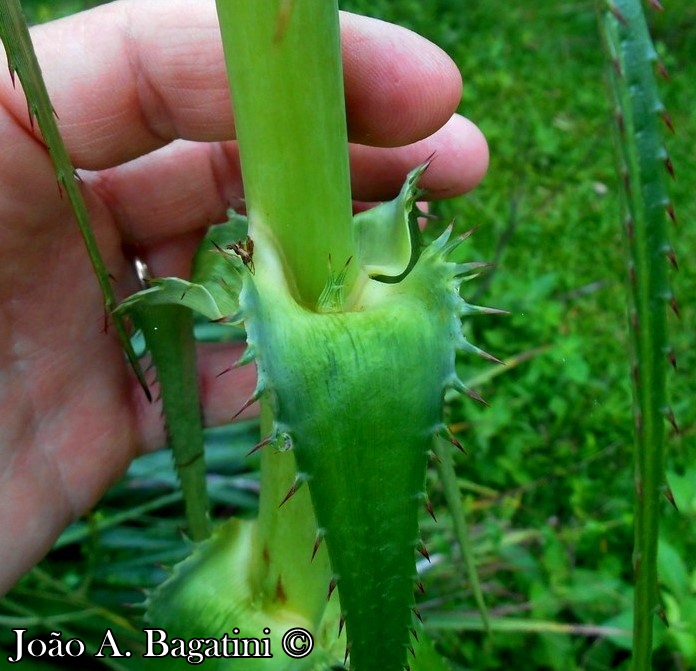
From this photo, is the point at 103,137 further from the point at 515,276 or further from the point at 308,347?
the point at 515,276

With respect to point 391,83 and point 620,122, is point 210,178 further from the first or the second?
point 620,122

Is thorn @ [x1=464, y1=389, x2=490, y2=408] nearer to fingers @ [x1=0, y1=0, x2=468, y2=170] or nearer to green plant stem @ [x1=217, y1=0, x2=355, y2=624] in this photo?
green plant stem @ [x1=217, y1=0, x2=355, y2=624]

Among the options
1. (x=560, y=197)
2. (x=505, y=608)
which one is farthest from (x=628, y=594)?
(x=560, y=197)

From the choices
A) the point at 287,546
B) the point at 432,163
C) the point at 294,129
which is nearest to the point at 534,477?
the point at 432,163

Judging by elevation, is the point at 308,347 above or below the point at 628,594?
above

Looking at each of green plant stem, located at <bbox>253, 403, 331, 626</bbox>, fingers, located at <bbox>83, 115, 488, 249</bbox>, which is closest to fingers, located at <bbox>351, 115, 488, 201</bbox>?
fingers, located at <bbox>83, 115, 488, 249</bbox>
